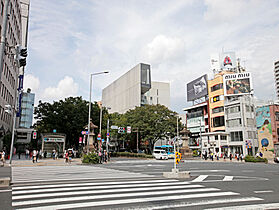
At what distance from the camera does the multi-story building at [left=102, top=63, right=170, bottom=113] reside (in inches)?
3258

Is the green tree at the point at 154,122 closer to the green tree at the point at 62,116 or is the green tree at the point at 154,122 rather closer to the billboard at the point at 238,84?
the green tree at the point at 62,116

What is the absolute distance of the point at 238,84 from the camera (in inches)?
2451

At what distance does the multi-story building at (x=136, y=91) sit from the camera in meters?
82.8

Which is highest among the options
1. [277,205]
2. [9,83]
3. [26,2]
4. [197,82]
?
[26,2]

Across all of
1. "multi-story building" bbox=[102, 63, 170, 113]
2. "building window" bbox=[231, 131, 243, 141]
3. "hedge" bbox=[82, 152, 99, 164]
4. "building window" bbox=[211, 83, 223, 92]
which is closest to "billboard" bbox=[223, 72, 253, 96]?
"building window" bbox=[211, 83, 223, 92]

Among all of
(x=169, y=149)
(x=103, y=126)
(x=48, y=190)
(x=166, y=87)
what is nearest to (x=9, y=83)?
(x=103, y=126)

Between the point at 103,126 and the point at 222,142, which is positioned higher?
the point at 103,126

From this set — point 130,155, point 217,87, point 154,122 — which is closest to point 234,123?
point 217,87

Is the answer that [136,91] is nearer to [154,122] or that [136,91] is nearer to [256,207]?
[154,122]

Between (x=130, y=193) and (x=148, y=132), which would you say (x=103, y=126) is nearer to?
(x=148, y=132)

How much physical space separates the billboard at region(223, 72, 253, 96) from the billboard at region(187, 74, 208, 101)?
8380mm

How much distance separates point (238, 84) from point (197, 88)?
15.6 meters

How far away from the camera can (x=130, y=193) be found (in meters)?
8.55

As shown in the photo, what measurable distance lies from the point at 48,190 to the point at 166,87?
9067 cm
